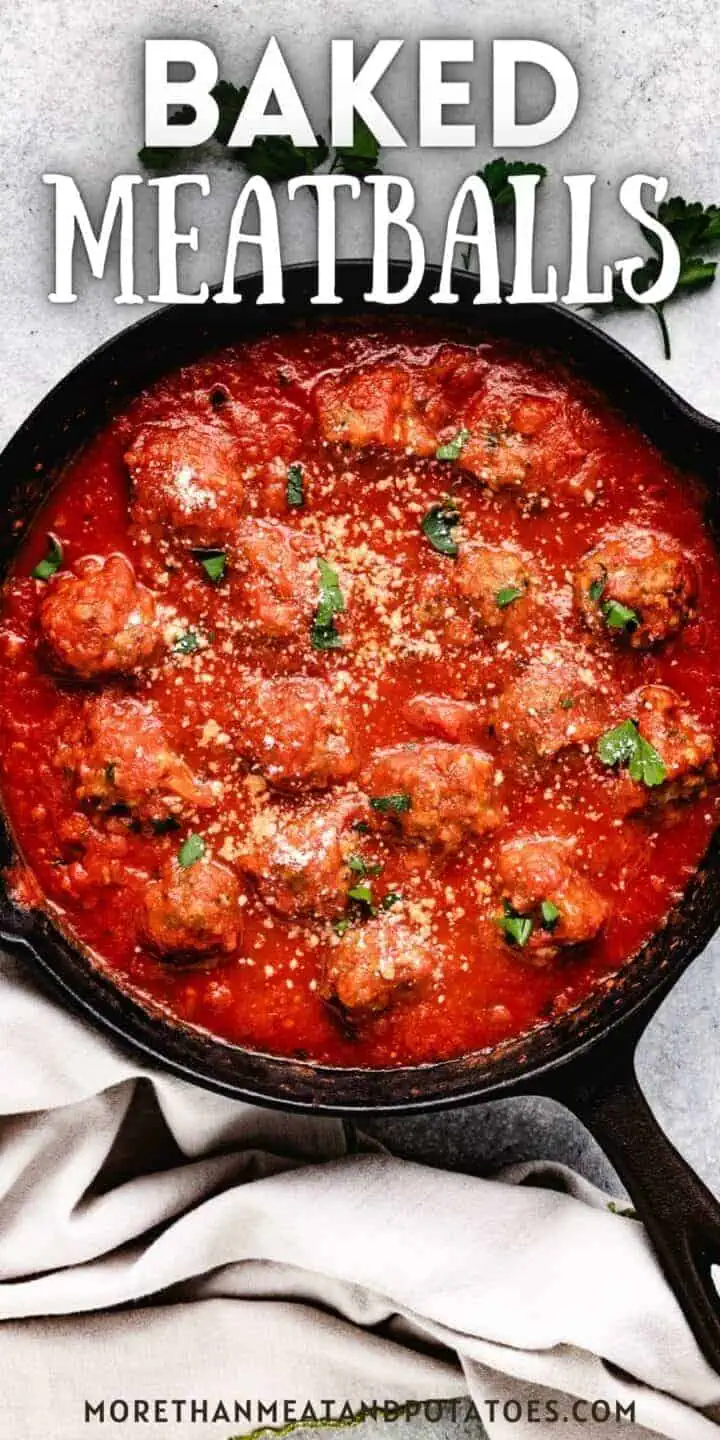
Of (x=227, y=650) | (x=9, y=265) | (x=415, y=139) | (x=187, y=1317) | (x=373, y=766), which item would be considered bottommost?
(x=187, y=1317)

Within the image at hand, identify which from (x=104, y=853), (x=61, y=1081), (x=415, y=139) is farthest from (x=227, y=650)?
(x=415, y=139)

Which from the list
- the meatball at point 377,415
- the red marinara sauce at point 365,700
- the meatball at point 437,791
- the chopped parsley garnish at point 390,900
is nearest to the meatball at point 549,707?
the red marinara sauce at point 365,700

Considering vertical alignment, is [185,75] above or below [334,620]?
above

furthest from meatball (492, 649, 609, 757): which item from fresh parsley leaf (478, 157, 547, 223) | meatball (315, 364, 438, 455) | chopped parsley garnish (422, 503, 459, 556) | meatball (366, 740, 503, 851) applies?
fresh parsley leaf (478, 157, 547, 223)

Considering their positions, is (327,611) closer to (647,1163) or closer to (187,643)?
(187,643)

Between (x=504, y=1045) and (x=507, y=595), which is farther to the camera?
(x=504, y=1045)

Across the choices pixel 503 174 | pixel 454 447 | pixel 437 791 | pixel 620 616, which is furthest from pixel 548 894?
pixel 503 174

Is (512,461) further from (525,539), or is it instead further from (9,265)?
(9,265)

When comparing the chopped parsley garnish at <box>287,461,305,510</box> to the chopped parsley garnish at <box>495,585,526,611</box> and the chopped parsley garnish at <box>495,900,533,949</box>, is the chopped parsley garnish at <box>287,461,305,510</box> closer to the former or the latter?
the chopped parsley garnish at <box>495,585,526,611</box>
